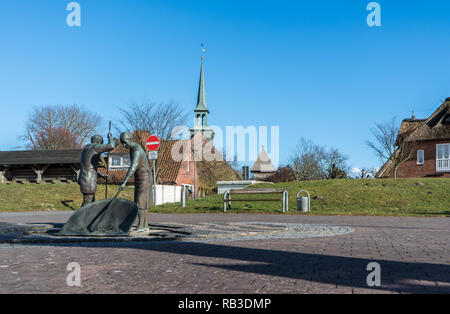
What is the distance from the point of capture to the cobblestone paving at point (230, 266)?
4.29 metres

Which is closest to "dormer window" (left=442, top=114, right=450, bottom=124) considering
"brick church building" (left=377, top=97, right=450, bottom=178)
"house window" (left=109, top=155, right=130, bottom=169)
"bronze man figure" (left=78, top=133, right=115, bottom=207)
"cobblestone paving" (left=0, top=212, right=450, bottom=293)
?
"brick church building" (left=377, top=97, right=450, bottom=178)

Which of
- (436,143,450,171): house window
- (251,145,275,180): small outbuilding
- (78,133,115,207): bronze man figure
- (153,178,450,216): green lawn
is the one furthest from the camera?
(251,145,275,180): small outbuilding

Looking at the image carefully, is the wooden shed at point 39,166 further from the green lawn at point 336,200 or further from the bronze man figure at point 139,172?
the bronze man figure at point 139,172

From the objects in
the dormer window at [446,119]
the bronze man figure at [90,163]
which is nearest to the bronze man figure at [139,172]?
the bronze man figure at [90,163]

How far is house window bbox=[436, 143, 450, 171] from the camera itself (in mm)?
38156

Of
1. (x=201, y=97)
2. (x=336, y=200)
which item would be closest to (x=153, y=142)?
(x=336, y=200)

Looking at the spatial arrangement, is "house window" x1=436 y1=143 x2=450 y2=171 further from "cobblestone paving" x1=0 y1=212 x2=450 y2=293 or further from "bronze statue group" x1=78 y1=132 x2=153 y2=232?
"bronze statue group" x1=78 y1=132 x2=153 y2=232

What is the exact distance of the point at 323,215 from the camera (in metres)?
18.2

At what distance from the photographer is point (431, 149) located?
39.0m

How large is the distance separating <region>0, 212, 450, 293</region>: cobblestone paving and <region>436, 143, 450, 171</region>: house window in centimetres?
3385

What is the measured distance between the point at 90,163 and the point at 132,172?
1761 mm

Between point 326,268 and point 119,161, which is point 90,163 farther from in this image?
point 119,161
